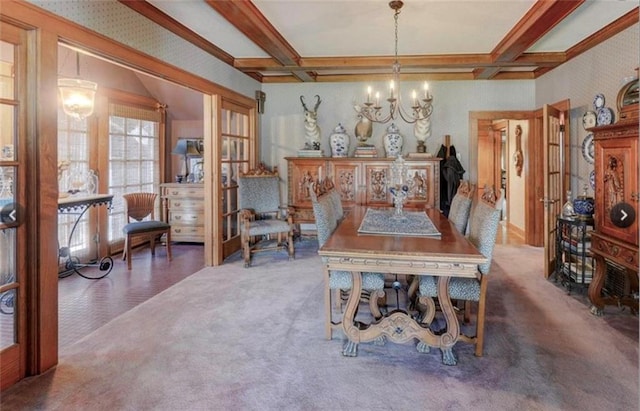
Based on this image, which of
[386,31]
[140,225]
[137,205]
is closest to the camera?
[386,31]

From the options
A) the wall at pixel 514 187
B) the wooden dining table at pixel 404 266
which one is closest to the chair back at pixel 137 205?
the wooden dining table at pixel 404 266

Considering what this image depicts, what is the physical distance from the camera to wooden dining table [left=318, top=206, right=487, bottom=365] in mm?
2053

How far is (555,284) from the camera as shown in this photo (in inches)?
146

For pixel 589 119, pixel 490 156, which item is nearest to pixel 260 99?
pixel 589 119

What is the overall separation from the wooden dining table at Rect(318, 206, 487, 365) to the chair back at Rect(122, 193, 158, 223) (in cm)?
335

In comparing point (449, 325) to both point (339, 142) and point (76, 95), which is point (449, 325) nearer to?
point (339, 142)

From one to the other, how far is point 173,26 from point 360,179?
2845 mm

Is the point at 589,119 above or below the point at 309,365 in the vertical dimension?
above

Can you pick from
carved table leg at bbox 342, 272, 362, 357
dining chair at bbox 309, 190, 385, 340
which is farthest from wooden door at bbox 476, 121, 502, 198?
carved table leg at bbox 342, 272, 362, 357

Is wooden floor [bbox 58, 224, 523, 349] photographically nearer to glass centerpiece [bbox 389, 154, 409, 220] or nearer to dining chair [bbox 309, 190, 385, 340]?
dining chair [bbox 309, 190, 385, 340]

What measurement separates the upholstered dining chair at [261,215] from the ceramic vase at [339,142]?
911 millimetres

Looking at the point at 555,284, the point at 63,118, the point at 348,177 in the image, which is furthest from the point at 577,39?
the point at 63,118

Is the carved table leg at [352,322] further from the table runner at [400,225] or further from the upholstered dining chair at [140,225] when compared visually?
the upholstered dining chair at [140,225]

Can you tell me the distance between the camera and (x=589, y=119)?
12.7 feet
